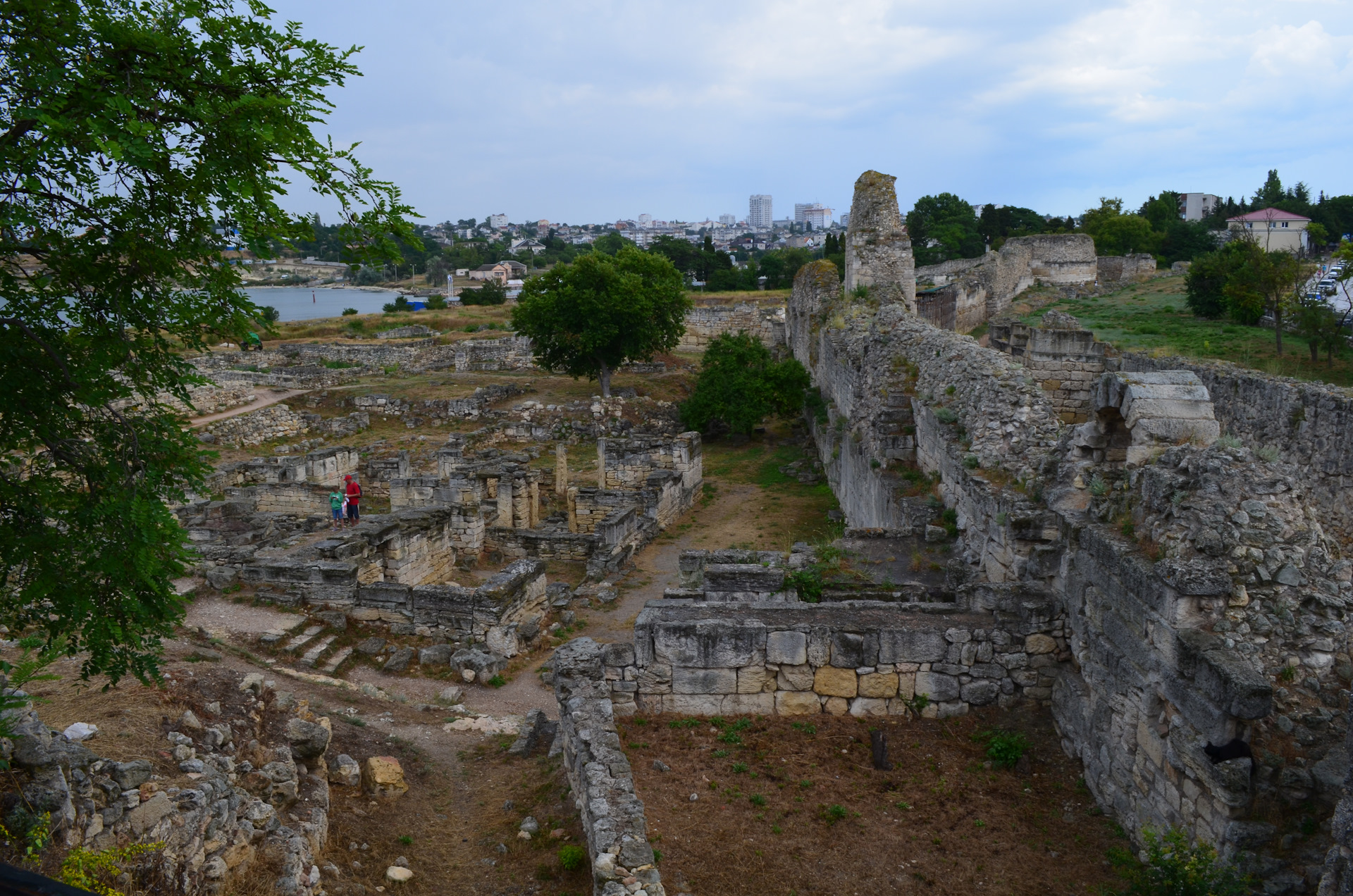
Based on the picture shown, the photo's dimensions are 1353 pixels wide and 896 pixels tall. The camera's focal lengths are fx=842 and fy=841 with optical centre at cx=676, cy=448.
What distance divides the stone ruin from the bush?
0.13 m

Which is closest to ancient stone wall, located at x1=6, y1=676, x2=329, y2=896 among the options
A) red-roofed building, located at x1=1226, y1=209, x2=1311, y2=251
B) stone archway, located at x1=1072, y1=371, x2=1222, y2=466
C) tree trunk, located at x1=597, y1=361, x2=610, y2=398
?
stone archway, located at x1=1072, y1=371, x2=1222, y2=466

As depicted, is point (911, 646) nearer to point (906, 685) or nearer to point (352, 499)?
point (906, 685)

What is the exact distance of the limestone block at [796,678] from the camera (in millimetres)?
7449

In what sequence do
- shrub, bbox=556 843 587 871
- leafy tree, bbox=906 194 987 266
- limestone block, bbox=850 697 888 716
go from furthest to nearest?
leafy tree, bbox=906 194 987 266, limestone block, bbox=850 697 888 716, shrub, bbox=556 843 587 871

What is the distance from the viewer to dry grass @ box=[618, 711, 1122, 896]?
18.8ft

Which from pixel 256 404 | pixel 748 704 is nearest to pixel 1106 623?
pixel 748 704

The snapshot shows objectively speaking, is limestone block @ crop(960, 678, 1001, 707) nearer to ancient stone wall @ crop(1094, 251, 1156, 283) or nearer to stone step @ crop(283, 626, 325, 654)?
stone step @ crop(283, 626, 325, 654)

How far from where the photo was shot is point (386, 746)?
8.83 m

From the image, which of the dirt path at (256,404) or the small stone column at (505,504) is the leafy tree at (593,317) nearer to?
the dirt path at (256,404)

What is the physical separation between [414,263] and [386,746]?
131 m

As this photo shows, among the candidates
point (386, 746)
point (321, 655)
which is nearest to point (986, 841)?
point (386, 746)

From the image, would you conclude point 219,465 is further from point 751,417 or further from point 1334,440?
point 1334,440

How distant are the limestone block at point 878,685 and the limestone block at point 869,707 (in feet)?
0.13

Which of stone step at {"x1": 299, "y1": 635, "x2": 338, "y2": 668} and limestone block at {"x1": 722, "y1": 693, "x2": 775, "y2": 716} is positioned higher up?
limestone block at {"x1": 722, "y1": 693, "x2": 775, "y2": 716}
